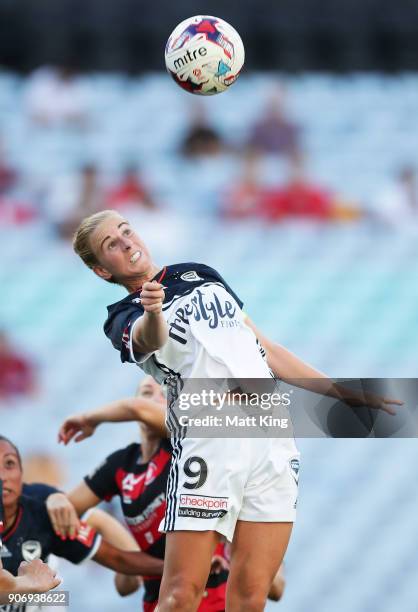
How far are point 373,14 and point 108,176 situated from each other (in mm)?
Answer: 3532

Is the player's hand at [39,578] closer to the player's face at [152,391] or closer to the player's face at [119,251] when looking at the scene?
the player's face at [119,251]

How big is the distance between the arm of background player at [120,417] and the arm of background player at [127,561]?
54 cm

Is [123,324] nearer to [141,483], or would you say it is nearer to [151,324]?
[151,324]

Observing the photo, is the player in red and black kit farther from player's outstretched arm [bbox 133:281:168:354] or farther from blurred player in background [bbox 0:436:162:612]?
player's outstretched arm [bbox 133:281:168:354]

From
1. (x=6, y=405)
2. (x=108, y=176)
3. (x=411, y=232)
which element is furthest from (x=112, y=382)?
(x=411, y=232)

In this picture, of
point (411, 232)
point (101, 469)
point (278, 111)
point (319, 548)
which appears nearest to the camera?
point (101, 469)

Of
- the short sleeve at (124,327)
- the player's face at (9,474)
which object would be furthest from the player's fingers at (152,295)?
the player's face at (9,474)

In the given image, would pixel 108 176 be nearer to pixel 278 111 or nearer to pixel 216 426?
pixel 278 111

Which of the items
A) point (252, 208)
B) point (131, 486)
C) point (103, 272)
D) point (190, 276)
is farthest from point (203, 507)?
point (252, 208)

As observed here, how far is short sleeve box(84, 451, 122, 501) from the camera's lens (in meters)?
5.47

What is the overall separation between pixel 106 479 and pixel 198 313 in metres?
1.62

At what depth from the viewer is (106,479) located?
547 centimetres

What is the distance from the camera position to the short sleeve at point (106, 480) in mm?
5469

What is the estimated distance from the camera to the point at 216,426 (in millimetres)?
4082
